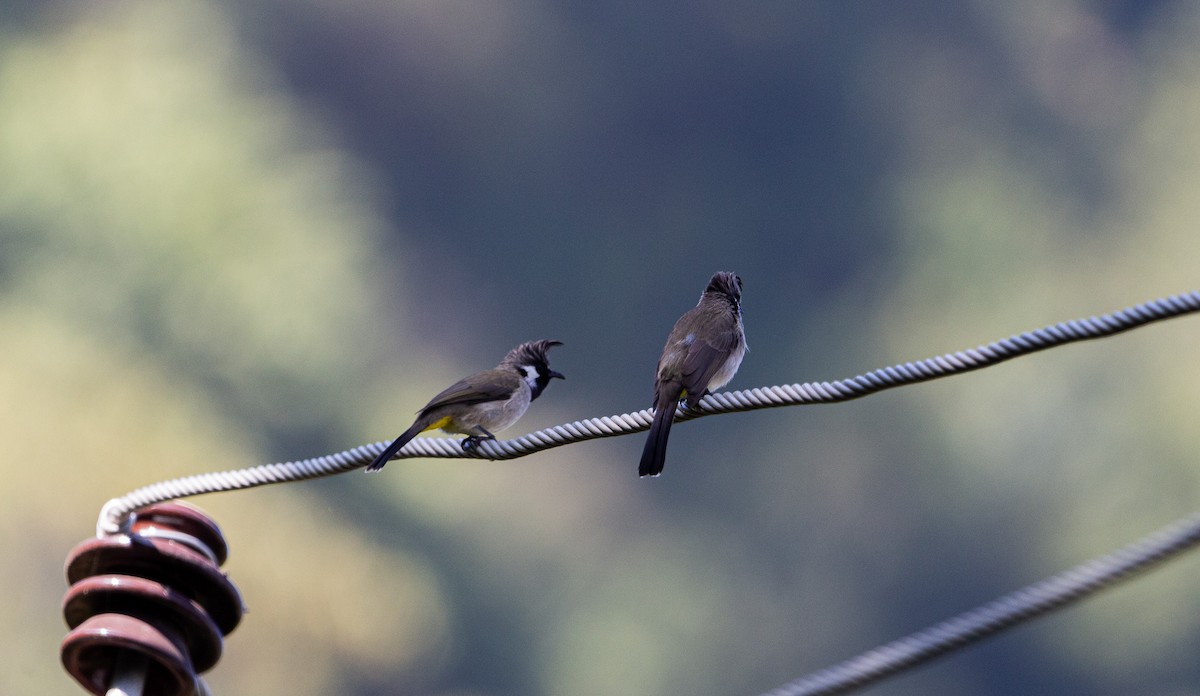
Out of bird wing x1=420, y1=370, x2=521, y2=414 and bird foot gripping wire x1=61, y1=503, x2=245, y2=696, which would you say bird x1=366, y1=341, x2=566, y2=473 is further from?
bird foot gripping wire x1=61, y1=503, x2=245, y2=696

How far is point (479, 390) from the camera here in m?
6.03

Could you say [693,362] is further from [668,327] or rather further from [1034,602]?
[668,327]

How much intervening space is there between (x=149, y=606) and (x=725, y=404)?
1449mm

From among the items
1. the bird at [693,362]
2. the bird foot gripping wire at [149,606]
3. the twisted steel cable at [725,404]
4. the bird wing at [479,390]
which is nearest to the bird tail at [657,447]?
the bird at [693,362]

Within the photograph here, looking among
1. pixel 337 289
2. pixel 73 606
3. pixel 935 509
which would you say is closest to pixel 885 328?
pixel 935 509

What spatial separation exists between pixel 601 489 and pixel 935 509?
21.2 ft

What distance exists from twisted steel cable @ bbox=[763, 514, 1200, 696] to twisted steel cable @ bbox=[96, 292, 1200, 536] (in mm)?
482

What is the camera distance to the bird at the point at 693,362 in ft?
17.0

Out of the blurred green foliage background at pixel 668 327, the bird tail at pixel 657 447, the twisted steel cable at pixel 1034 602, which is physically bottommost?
the twisted steel cable at pixel 1034 602

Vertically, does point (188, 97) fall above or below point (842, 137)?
below

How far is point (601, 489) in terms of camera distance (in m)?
30.7

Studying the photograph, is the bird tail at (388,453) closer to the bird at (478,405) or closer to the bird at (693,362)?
the bird at (478,405)

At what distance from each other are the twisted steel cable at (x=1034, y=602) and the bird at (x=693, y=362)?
7.04 feet

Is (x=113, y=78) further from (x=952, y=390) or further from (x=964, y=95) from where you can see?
(x=964, y=95)
